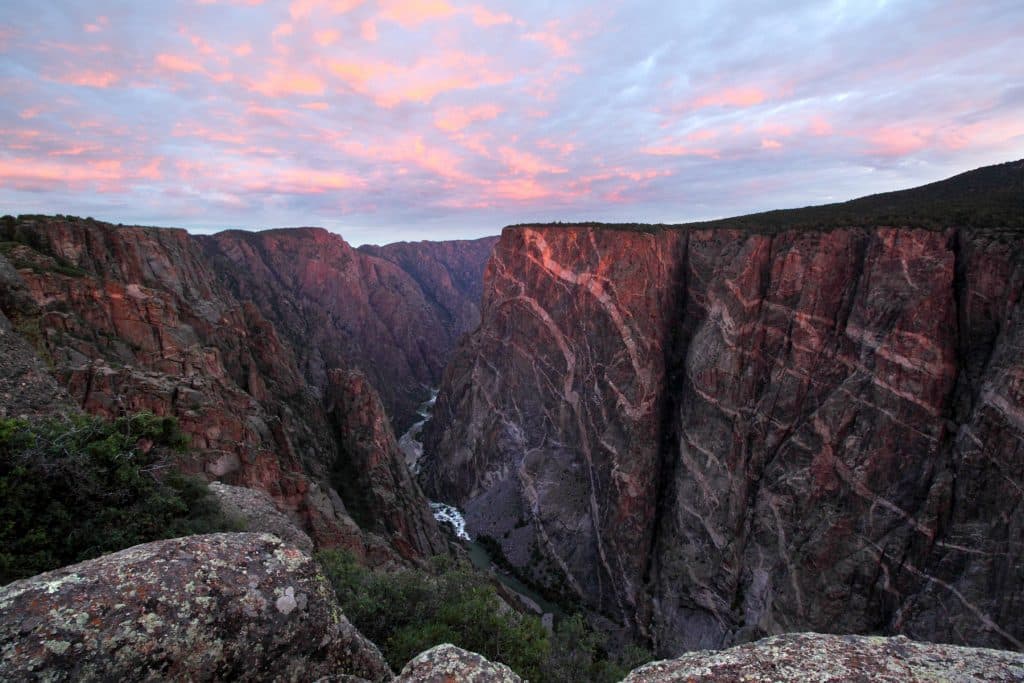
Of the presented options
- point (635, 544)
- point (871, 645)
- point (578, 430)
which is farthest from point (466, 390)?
point (871, 645)

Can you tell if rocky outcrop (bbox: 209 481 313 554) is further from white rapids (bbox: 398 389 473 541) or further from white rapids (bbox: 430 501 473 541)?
white rapids (bbox: 430 501 473 541)

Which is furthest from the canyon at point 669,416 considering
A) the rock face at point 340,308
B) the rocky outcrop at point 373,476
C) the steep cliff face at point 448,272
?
the steep cliff face at point 448,272

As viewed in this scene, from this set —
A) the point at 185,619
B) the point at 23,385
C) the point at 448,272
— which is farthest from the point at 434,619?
the point at 448,272

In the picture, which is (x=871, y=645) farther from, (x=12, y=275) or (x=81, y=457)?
(x=12, y=275)

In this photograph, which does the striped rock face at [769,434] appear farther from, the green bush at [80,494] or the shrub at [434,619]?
the green bush at [80,494]

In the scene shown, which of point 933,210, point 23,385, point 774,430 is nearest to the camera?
point 23,385

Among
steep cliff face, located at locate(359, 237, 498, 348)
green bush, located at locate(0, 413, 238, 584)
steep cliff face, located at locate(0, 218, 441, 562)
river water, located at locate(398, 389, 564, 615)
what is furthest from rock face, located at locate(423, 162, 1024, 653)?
steep cliff face, located at locate(359, 237, 498, 348)

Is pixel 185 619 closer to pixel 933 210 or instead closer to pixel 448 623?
pixel 448 623
